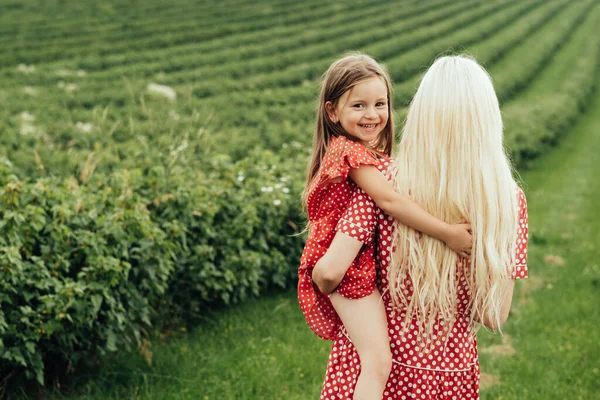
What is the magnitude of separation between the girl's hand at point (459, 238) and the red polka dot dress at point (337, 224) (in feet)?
0.78

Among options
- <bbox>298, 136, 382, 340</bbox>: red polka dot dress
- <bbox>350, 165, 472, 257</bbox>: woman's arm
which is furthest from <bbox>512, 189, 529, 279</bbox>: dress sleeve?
<bbox>298, 136, 382, 340</bbox>: red polka dot dress

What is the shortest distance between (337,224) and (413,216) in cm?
25

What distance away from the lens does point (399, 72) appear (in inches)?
1000

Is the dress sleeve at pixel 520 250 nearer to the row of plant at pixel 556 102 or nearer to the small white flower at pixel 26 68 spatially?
the row of plant at pixel 556 102

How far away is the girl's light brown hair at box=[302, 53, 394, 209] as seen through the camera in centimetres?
234

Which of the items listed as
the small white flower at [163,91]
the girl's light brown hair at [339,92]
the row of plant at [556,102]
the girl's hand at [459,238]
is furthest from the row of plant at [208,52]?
the girl's hand at [459,238]

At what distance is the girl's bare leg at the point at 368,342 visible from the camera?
2166 millimetres

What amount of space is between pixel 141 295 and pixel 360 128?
2421 mm

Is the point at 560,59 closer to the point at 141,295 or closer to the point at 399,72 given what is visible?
the point at 399,72

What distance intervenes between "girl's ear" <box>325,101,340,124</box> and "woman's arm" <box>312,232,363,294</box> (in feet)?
1.55

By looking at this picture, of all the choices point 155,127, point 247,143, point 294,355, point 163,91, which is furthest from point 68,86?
point 294,355

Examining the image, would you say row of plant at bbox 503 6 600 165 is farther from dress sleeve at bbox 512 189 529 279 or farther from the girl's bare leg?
the girl's bare leg

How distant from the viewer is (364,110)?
2.37m

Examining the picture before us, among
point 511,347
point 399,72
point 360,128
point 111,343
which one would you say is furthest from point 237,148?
point 399,72
